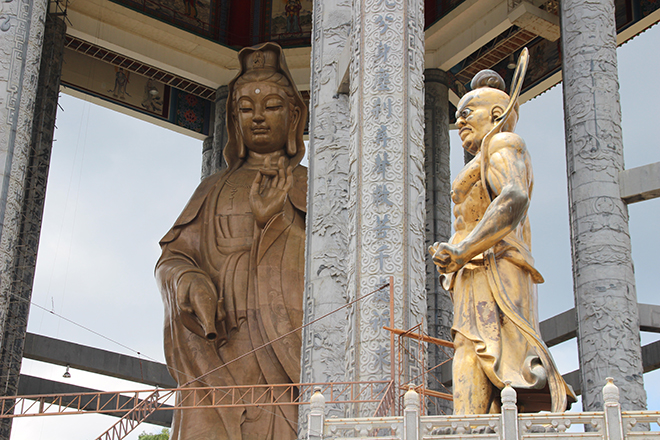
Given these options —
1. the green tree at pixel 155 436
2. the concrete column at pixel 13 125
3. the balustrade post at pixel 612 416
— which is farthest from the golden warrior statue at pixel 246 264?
the green tree at pixel 155 436

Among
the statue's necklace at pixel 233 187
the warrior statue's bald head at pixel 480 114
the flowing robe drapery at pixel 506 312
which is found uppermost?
the statue's necklace at pixel 233 187

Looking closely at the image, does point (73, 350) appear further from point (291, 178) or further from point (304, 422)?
point (304, 422)

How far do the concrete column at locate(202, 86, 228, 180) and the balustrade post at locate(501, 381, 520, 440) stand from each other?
430 inches

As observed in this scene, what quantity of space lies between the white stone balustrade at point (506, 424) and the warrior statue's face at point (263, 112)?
7.39 m

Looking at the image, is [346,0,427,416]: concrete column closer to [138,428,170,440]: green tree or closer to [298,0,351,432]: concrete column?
[298,0,351,432]: concrete column

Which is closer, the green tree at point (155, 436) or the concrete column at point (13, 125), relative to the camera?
the concrete column at point (13, 125)

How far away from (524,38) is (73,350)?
8.61m

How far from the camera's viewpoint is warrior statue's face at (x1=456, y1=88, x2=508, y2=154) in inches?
278

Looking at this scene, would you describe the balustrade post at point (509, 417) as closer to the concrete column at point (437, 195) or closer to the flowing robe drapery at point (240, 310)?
the flowing robe drapery at point (240, 310)

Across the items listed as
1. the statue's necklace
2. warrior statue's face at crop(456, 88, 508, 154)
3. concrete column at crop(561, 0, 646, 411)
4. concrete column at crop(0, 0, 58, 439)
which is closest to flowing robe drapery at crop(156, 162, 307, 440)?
the statue's necklace

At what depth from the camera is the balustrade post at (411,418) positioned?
227 inches

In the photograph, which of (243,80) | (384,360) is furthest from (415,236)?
(243,80)

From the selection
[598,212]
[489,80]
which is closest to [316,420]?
[489,80]

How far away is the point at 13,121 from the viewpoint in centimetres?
1075
